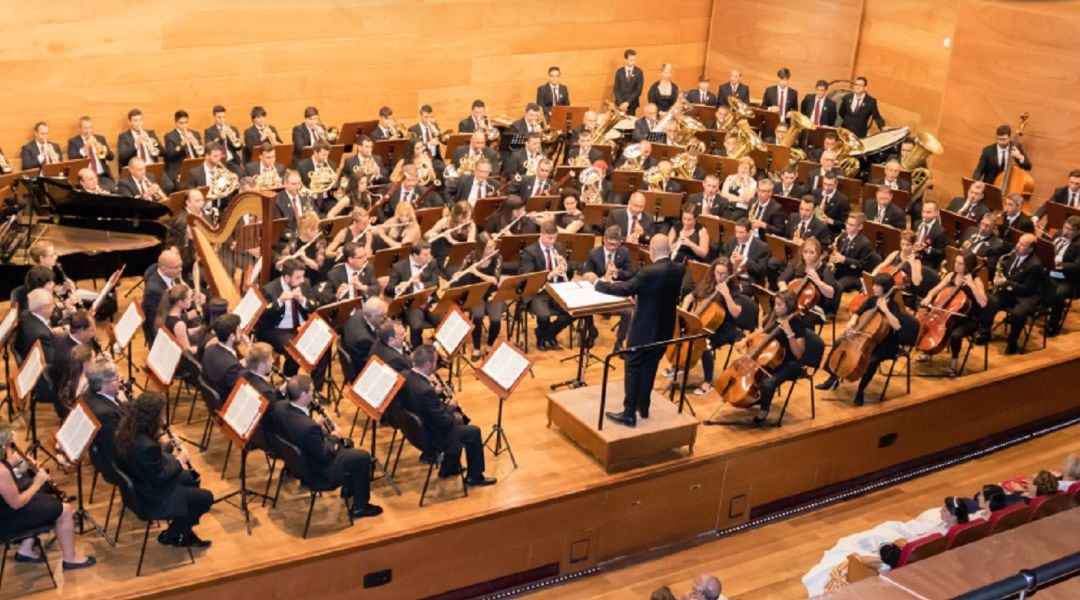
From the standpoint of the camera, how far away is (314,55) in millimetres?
15602

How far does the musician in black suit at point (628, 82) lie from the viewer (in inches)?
679

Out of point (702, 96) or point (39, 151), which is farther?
point (702, 96)

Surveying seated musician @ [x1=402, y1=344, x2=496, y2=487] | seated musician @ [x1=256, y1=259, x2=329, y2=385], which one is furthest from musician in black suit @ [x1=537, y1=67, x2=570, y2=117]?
seated musician @ [x1=402, y1=344, x2=496, y2=487]

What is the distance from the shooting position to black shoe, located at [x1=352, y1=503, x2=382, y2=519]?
28.3 ft

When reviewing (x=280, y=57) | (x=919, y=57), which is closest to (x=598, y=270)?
(x=280, y=57)

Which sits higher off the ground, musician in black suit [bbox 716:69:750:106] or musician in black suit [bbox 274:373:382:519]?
musician in black suit [bbox 716:69:750:106]

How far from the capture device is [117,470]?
25.8 ft

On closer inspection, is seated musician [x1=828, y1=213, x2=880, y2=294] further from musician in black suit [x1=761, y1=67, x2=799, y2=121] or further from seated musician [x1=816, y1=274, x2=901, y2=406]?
musician in black suit [x1=761, y1=67, x2=799, y2=121]

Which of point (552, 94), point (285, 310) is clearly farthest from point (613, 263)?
point (552, 94)

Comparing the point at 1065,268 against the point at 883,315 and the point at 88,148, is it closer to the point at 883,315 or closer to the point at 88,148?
the point at 883,315

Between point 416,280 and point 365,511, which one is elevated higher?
point 416,280

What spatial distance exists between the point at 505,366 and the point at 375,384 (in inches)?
38.1

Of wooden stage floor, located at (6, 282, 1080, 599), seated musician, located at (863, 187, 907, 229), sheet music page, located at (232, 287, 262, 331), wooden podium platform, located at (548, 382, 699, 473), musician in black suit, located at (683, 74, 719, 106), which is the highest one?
musician in black suit, located at (683, 74, 719, 106)

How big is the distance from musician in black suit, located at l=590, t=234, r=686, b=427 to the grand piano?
4160 millimetres
